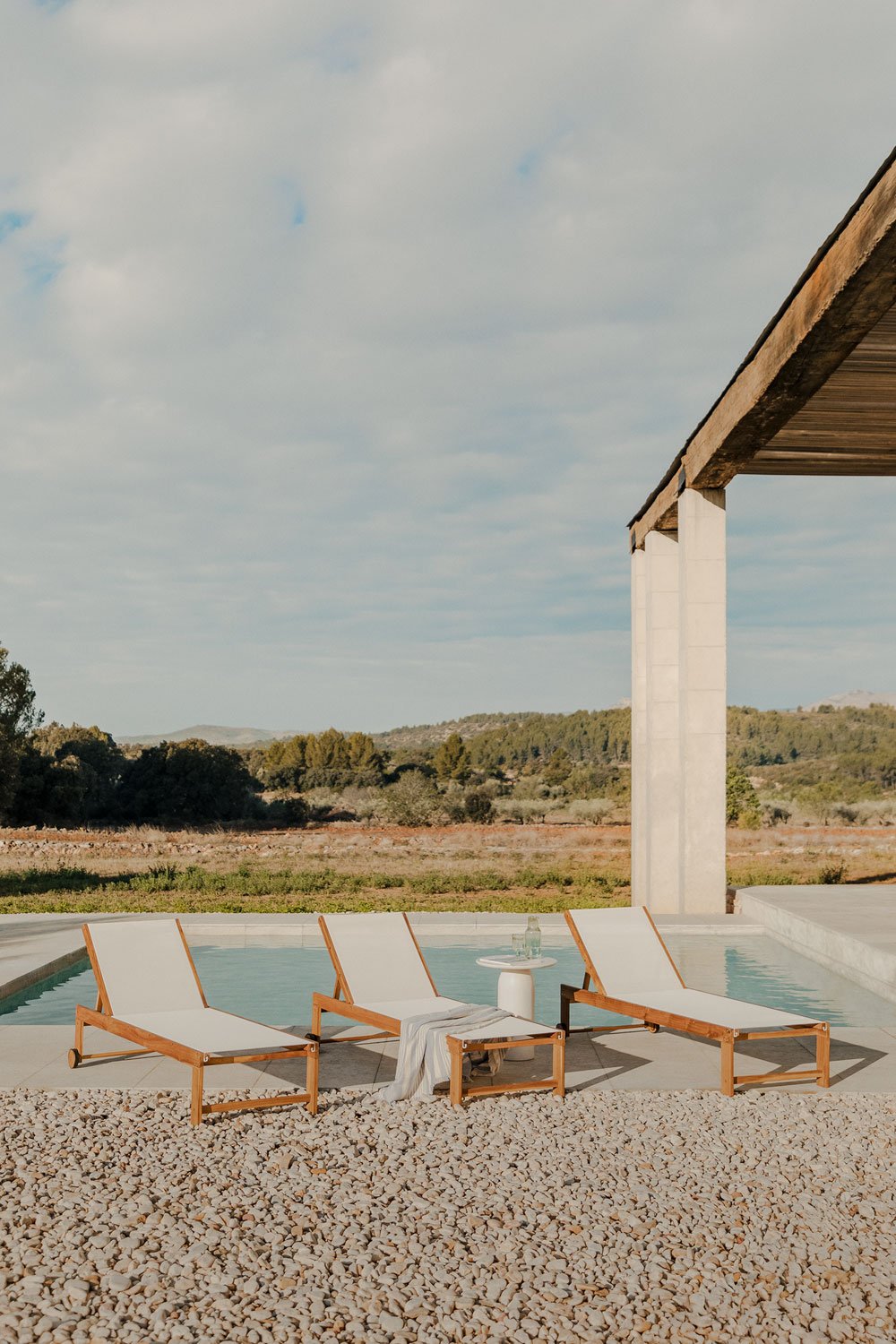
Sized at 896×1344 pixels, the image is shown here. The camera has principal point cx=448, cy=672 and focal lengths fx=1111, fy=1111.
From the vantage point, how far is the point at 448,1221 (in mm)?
3594

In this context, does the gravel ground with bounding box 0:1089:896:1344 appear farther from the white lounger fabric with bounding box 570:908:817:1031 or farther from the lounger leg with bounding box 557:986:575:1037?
the lounger leg with bounding box 557:986:575:1037

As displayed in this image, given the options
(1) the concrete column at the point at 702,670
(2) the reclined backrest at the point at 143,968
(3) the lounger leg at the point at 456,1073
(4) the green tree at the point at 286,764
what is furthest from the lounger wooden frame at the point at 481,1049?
(4) the green tree at the point at 286,764

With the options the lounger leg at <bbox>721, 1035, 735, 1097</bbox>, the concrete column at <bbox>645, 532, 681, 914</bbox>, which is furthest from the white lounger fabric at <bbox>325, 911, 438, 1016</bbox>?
the concrete column at <bbox>645, 532, 681, 914</bbox>

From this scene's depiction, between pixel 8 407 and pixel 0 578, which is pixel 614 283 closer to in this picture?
pixel 8 407

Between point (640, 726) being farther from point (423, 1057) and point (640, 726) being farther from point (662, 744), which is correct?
point (423, 1057)

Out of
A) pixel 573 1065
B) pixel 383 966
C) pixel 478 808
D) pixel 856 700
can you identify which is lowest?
pixel 573 1065

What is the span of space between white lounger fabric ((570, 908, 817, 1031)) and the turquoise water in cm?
79

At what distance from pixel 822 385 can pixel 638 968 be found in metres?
4.56

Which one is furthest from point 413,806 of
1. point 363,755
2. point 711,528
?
→ point 711,528

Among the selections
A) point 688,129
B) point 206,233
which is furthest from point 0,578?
point 688,129

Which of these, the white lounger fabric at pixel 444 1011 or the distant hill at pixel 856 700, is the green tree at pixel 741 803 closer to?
the white lounger fabric at pixel 444 1011

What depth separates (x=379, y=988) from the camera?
19.9ft

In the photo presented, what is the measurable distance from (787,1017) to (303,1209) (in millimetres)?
2806

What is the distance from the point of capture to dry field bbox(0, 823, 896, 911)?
46.8ft
